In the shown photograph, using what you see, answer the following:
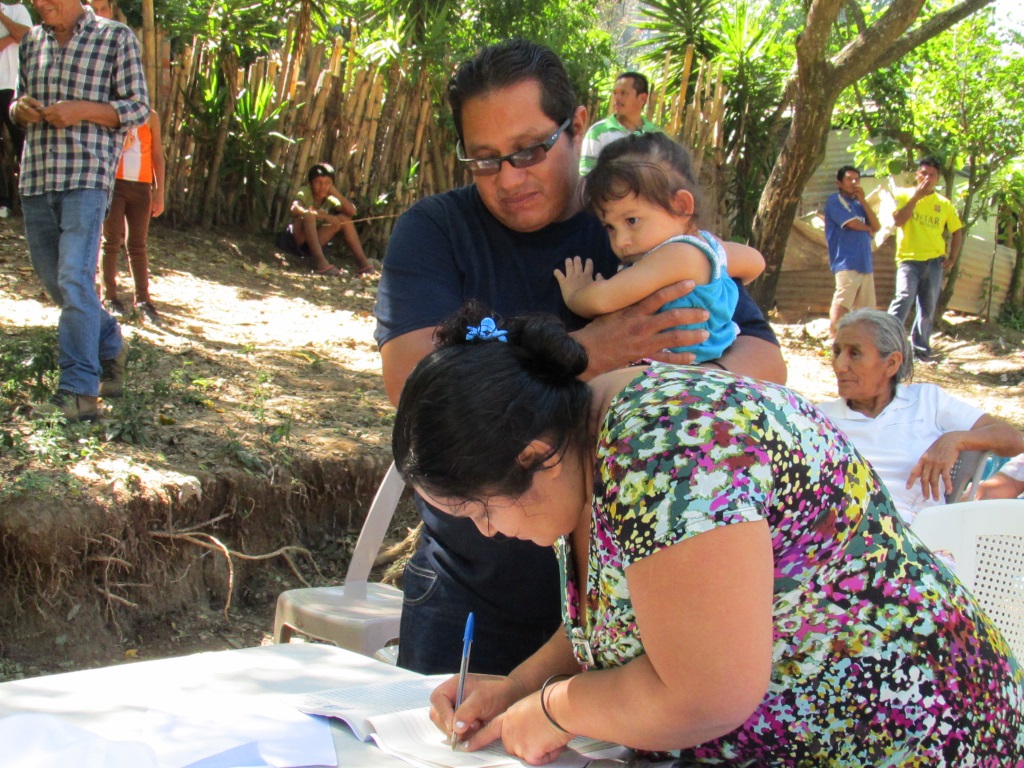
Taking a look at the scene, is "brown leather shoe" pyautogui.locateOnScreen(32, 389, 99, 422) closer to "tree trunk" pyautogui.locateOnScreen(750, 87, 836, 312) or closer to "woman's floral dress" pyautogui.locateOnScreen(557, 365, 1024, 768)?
"woman's floral dress" pyautogui.locateOnScreen(557, 365, 1024, 768)

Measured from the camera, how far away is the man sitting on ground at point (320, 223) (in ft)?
29.3

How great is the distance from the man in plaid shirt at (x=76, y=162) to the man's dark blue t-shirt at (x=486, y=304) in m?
2.56

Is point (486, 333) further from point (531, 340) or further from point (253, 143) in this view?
point (253, 143)

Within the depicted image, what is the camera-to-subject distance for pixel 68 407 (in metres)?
4.27

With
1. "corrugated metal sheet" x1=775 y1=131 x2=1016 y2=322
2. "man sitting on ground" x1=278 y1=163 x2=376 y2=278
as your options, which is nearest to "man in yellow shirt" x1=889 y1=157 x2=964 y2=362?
"corrugated metal sheet" x1=775 y1=131 x2=1016 y2=322

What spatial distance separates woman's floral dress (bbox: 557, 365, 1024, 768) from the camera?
4.12 ft

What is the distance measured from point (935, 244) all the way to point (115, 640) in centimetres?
788

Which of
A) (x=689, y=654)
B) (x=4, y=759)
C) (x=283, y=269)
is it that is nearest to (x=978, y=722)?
(x=689, y=654)

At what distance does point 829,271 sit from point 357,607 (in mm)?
9480

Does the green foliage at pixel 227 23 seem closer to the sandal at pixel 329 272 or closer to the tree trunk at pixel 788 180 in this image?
the sandal at pixel 329 272

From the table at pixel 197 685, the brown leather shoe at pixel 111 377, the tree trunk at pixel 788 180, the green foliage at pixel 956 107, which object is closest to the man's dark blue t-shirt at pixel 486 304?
the table at pixel 197 685

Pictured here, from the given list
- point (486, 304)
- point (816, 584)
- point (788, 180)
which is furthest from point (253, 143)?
point (816, 584)

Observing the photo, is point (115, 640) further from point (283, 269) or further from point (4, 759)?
point (283, 269)

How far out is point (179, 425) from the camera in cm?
461
